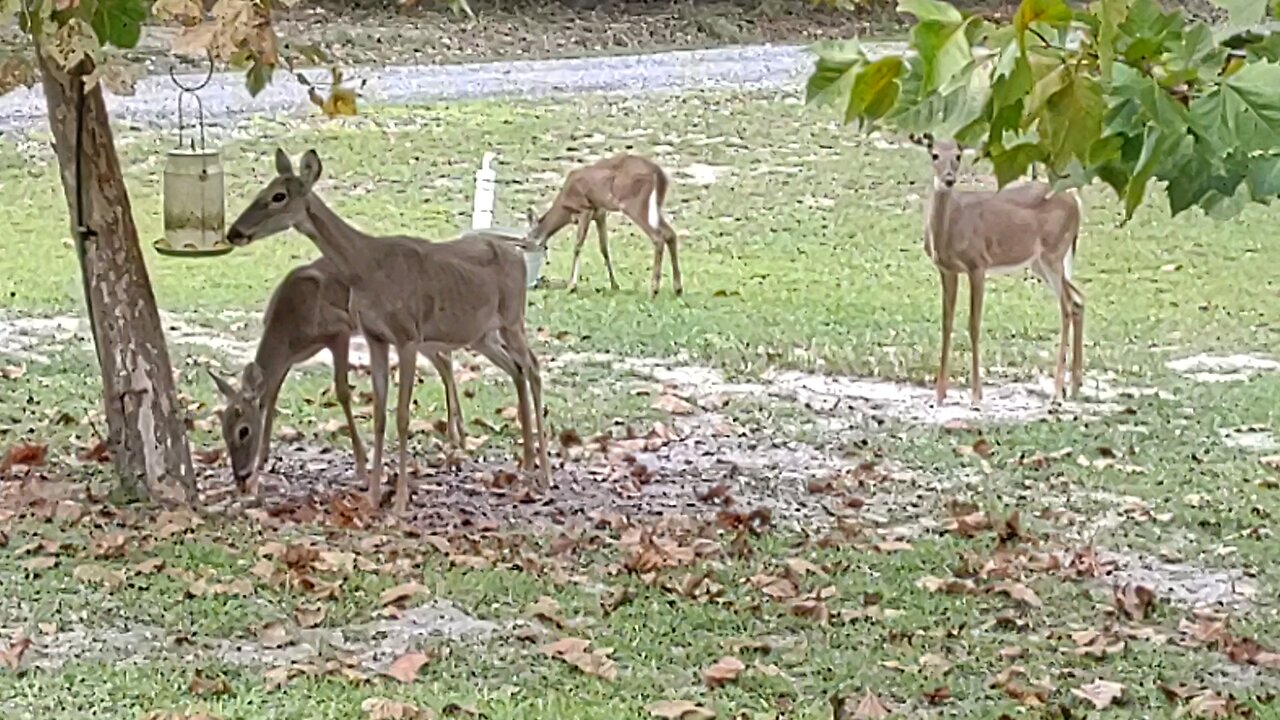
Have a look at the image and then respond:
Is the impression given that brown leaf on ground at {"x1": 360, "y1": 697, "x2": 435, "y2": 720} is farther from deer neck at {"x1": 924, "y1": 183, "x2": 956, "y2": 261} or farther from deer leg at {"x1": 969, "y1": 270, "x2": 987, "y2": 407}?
deer neck at {"x1": 924, "y1": 183, "x2": 956, "y2": 261}

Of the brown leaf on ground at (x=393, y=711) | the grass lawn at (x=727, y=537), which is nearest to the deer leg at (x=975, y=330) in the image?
the grass lawn at (x=727, y=537)

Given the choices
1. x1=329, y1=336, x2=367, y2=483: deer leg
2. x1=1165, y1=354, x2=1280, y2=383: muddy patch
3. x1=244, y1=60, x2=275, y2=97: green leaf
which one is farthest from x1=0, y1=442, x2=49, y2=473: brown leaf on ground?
x1=1165, y1=354, x2=1280, y2=383: muddy patch

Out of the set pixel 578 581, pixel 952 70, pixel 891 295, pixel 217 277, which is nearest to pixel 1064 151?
pixel 952 70

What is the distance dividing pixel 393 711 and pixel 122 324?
2.71 metres

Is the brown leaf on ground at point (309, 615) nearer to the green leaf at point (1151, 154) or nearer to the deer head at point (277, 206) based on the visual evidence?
the deer head at point (277, 206)

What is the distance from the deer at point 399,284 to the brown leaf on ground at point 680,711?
242 cm

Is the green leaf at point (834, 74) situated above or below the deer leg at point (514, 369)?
above

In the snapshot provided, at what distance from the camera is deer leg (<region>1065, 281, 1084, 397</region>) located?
31.7 ft

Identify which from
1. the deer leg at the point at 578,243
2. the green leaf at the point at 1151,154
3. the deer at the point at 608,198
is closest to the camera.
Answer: the green leaf at the point at 1151,154

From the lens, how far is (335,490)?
759cm

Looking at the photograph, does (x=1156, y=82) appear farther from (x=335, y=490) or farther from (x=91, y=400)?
(x=91, y=400)

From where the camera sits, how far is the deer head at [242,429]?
7.25 metres

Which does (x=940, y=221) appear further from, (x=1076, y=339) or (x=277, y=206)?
(x=277, y=206)

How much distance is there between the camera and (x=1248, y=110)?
2035 mm
